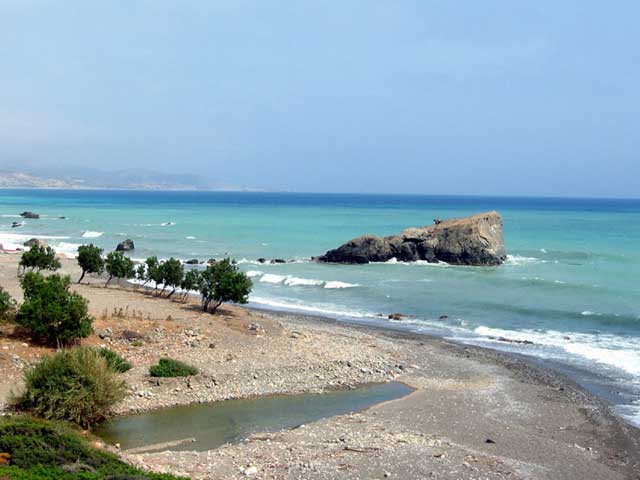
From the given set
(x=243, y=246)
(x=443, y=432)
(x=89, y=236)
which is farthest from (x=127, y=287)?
(x=89, y=236)

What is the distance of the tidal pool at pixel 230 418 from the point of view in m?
17.0

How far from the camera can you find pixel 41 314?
2208cm

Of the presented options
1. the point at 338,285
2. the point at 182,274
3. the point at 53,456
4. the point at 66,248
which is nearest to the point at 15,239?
the point at 66,248

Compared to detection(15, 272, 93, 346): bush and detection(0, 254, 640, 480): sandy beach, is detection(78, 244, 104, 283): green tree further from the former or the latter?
detection(15, 272, 93, 346): bush

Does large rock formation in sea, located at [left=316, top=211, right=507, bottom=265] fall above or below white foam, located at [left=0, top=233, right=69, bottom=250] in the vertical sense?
above

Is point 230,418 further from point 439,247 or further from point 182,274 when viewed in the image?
point 439,247

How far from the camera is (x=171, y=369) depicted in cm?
2156

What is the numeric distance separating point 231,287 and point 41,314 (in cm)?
1066

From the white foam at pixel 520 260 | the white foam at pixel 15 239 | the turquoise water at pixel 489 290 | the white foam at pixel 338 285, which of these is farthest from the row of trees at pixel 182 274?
the white foam at pixel 520 260

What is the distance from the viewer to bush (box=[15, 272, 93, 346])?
22141mm

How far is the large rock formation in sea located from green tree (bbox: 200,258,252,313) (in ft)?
106

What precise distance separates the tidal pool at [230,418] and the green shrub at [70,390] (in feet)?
2.56

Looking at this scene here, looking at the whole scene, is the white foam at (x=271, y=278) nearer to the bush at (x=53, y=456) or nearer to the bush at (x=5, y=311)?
the bush at (x=5, y=311)

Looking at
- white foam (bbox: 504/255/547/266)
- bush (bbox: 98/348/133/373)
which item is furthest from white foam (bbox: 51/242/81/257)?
white foam (bbox: 504/255/547/266)
